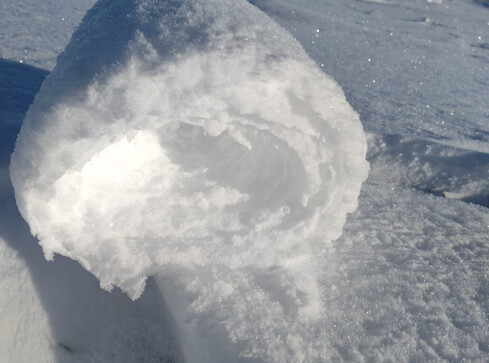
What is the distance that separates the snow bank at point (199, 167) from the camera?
31.1 inches

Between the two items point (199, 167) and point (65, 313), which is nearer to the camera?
point (65, 313)

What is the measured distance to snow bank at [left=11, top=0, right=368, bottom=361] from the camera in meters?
0.79

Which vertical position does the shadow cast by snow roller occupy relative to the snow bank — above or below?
below

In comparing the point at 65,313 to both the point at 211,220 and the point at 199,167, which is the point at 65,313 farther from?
the point at 199,167

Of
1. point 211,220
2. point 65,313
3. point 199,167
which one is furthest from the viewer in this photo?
point 199,167

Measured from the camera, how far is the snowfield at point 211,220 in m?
0.80

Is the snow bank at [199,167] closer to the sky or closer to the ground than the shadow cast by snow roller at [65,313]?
closer to the sky

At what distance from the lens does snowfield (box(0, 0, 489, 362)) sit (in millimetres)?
800

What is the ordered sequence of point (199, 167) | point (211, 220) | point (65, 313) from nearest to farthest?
point (65, 313), point (211, 220), point (199, 167)

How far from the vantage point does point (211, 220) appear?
3.69 feet

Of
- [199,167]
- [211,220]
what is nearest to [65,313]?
[211,220]

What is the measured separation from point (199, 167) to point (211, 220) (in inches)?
7.2

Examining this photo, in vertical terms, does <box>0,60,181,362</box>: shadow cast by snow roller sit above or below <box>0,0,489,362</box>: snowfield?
Answer: below

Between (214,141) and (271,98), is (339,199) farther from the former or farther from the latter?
(214,141)
